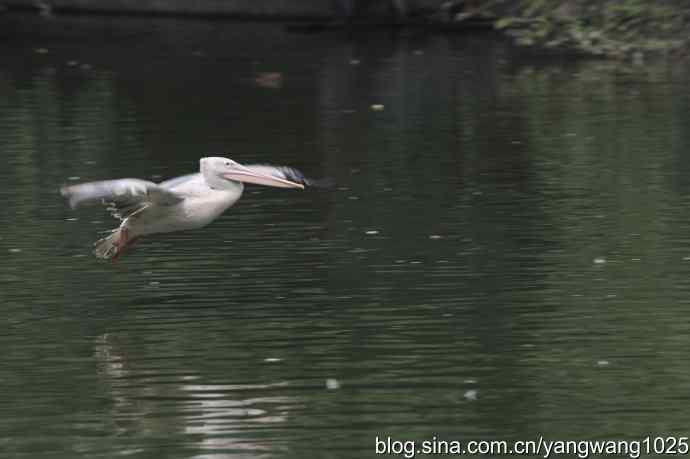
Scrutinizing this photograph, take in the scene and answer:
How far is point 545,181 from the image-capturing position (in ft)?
53.7

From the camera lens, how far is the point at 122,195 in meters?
11.4

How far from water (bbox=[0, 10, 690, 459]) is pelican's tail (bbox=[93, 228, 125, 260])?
26 cm

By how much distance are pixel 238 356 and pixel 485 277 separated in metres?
2.47

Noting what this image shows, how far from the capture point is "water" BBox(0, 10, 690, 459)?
9.19 metres

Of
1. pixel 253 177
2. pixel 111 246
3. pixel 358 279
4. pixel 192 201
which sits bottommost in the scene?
pixel 358 279

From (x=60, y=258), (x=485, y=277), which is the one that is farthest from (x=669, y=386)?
(x=60, y=258)

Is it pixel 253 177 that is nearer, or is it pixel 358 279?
pixel 253 177

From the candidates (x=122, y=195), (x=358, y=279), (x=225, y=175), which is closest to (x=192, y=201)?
(x=225, y=175)

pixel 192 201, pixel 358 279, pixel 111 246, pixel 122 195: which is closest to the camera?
pixel 122 195

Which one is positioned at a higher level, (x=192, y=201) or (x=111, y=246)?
(x=192, y=201)

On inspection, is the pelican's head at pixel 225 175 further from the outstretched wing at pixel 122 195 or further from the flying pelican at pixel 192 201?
the outstretched wing at pixel 122 195

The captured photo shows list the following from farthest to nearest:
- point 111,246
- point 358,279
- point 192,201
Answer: point 358,279
point 111,246
point 192,201

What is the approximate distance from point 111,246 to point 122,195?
3.25 ft

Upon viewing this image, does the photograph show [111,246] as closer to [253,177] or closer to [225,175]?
[225,175]
